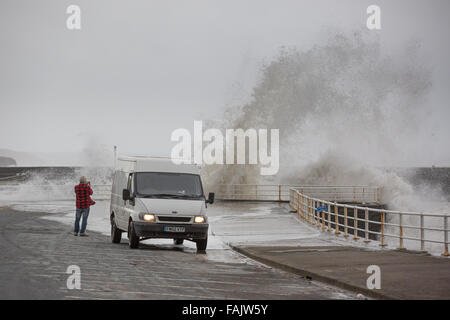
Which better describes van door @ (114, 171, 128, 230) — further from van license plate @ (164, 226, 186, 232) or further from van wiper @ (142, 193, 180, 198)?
van license plate @ (164, 226, 186, 232)

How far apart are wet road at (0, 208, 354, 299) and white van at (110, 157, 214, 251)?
1.79 ft

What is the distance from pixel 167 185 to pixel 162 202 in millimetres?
774

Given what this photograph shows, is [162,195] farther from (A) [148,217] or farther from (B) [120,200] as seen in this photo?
(B) [120,200]

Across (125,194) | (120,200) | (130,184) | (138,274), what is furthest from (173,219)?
(138,274)

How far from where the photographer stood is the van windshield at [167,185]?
1936cm

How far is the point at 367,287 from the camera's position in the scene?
1123cm

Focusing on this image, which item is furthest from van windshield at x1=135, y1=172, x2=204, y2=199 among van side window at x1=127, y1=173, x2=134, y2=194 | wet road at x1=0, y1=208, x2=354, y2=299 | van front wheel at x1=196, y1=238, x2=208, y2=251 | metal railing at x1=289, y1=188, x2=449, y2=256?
metal railing at x1=289, y1=188, x2=449, y2=256

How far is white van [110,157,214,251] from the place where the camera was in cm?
1869

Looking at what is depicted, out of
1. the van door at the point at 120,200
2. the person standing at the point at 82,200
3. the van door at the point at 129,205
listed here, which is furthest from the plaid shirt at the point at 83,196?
the van door at the point at 129,205

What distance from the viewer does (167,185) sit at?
64.3 ft

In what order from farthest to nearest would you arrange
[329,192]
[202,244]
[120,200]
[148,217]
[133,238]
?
[329,192] → [120,200] → [202,244] → [133,238] → [148,217]

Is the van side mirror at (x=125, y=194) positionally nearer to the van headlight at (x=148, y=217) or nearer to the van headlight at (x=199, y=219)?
the van headlight at (x=148, y=217)
